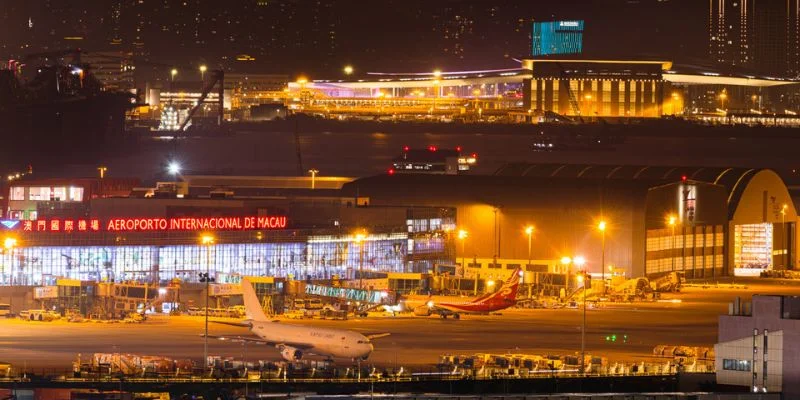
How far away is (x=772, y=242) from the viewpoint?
7562cm

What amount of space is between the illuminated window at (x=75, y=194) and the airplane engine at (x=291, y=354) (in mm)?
28922

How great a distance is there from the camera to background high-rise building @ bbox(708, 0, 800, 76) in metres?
154

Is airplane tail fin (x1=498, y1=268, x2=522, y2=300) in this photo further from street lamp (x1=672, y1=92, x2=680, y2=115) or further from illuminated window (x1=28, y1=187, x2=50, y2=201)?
street lamp (x1=672, y1=92, x2=680, y2=115)

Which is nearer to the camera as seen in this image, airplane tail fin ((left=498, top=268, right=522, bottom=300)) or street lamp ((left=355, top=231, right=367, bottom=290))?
airplane tail fin ((left=498, top=268, right=522, bottom=300))

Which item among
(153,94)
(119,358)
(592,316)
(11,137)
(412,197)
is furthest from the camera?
(153,94)

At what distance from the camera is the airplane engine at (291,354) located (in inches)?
1606

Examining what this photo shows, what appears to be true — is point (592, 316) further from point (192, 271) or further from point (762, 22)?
point (762, 22)

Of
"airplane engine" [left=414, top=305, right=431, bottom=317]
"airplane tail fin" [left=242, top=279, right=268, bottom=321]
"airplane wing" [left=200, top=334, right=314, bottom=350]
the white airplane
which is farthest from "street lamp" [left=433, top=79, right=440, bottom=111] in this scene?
the white airplane

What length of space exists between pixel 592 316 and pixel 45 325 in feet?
53.5

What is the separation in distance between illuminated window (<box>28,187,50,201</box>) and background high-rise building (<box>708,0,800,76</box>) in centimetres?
9449

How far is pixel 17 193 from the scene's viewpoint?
68688 millimetres

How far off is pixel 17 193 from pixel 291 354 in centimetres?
3047

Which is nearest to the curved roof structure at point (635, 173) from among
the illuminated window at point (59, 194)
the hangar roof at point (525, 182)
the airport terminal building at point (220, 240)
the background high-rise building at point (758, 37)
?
the hangar roof at point (525, 182)

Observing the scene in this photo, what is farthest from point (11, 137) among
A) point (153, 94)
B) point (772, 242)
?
point (772, 242)
